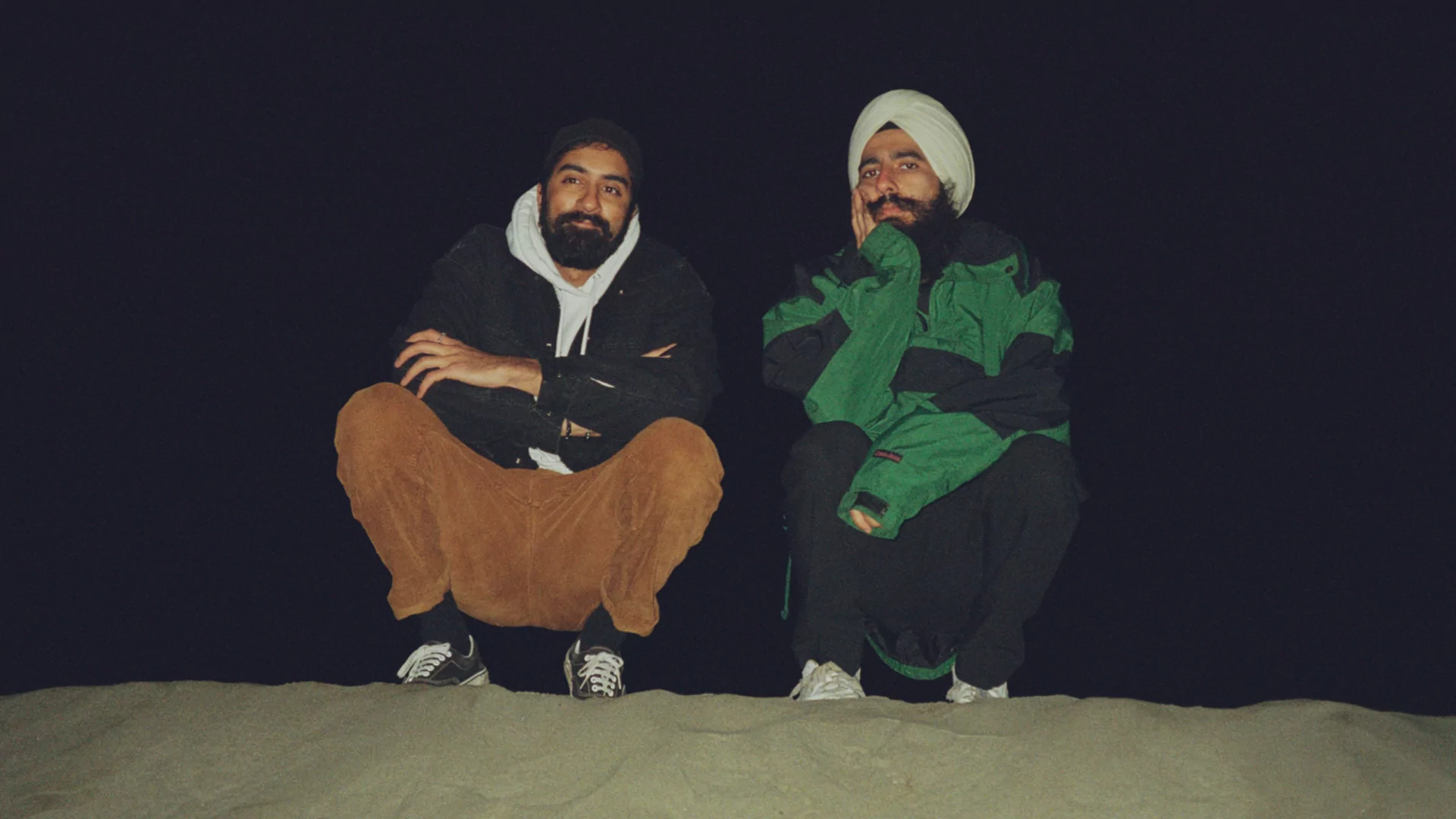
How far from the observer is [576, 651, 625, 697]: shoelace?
284cm

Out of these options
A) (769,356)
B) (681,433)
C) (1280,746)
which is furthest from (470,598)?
(1280,746)

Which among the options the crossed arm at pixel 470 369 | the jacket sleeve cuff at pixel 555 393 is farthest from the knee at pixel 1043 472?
the jacket sleeve cuff at pixel 555 393

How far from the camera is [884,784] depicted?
243 centimetres

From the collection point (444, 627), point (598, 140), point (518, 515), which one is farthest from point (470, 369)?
point (598, 140)

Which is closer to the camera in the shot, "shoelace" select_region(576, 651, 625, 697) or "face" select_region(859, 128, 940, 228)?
"shoelace" select_region(576, 651, 625, 697)

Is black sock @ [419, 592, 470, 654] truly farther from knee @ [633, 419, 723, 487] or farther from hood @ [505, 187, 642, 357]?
hood @ [505, 187, 642, 357]

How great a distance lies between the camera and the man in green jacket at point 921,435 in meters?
2.83

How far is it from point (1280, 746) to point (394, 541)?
191cm

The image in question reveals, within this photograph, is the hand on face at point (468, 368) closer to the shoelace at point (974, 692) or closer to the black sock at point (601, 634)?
the black sock at point (601, 634)

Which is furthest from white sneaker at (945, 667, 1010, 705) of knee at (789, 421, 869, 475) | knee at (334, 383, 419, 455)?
knee at (334, 383, 419, 455)

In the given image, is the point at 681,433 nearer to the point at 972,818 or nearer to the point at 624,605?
the point at 624,605

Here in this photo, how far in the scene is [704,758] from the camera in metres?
2.49

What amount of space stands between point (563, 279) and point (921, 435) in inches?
40.6

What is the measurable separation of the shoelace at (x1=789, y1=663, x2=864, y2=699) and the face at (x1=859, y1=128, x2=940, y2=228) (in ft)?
3.75
